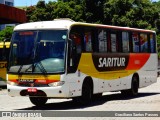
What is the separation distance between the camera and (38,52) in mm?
16781

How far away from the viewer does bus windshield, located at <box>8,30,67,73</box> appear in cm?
1653

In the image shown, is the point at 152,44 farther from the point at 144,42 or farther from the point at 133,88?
the point at 133,88

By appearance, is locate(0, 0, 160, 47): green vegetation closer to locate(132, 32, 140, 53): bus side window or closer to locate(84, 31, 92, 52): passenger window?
locate(132, 32, 140, 53): bus side window

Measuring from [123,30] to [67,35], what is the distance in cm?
539

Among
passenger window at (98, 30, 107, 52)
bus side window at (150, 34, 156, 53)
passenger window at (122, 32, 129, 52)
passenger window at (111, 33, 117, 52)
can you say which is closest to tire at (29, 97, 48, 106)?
passenger window at (98, 30, 107, 52)

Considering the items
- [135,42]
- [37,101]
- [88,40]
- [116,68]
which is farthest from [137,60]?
[37,101]

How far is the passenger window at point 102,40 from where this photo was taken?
63.5ft

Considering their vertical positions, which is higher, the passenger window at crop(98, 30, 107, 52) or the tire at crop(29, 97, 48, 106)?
the passenger window at crop(98, 30, 107, 52)

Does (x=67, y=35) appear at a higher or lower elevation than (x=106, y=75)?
higher

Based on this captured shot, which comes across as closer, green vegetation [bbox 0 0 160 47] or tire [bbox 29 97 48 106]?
tire [bbox 29 97 48 106]

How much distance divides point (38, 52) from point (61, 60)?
2.83 feet

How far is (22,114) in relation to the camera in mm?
14539

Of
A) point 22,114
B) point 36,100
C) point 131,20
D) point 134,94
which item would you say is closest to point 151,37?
point 134,94

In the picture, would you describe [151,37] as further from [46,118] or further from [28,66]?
[46,118]
